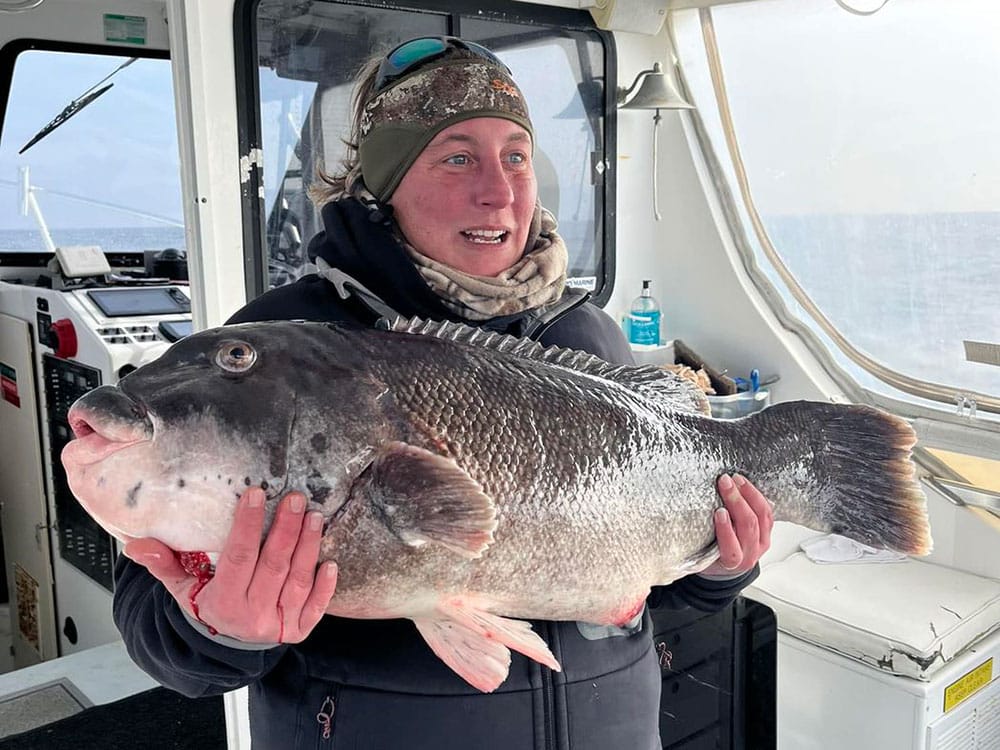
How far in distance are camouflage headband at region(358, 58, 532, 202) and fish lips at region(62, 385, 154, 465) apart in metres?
0.77

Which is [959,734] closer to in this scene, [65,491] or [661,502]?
[661,502]

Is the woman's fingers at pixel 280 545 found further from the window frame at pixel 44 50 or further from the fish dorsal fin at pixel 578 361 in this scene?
the window frame at pixel 44 50

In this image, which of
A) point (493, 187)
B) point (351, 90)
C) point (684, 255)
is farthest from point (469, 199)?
point (684, 255)

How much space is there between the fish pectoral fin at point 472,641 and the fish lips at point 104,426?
1.54 feet

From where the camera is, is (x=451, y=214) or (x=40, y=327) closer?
(x=451, y=214)

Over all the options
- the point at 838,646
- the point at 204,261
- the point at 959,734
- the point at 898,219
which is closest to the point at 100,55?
the point at 204,261

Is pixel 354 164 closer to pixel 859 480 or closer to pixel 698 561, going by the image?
pixel 698 561

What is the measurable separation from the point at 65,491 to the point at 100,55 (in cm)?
235

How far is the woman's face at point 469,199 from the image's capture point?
175cm

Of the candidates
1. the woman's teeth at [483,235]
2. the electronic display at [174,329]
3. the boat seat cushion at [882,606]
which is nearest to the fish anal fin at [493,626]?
the woman's teeth at [483,235]

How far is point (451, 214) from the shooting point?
5.76 ft

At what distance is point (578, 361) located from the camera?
161 centimetres

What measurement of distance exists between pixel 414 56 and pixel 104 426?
965mm

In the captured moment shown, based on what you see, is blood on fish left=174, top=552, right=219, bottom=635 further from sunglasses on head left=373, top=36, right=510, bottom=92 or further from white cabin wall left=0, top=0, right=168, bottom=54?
white cabin wall left=0, top=0, right=168, bottom=54
